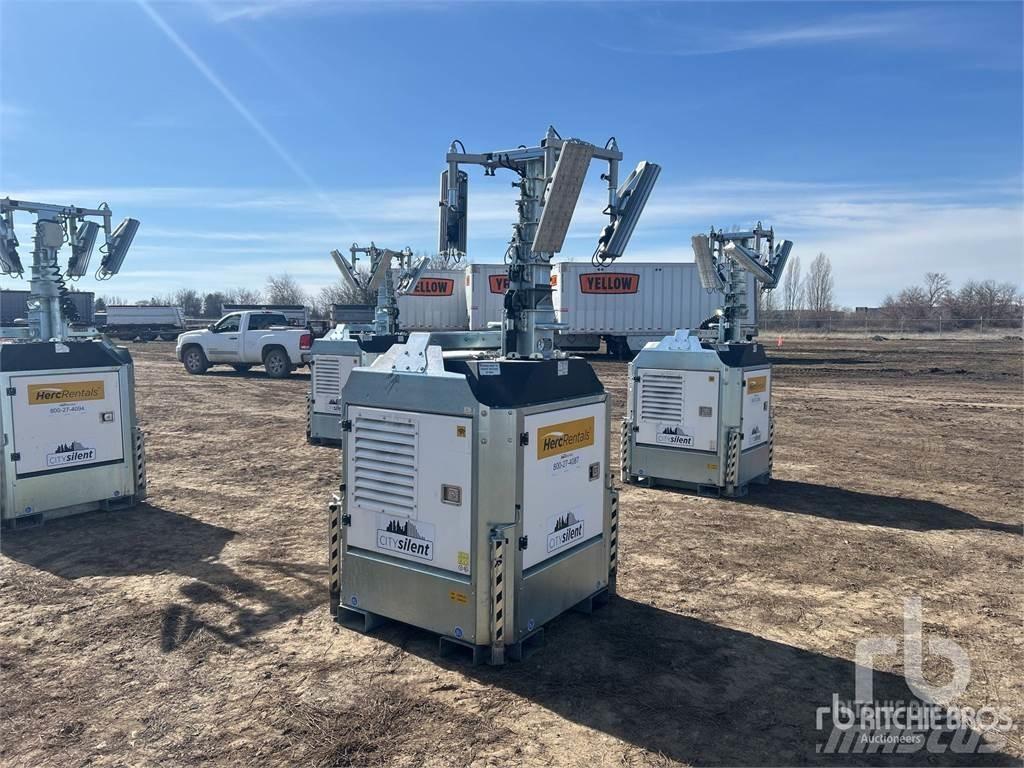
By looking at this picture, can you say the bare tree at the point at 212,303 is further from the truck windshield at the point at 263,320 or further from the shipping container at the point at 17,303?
the truck windshield at the point at 263,320

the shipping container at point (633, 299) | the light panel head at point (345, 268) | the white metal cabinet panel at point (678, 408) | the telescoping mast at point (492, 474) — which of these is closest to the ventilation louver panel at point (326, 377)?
the light panel head at point (345, 268)

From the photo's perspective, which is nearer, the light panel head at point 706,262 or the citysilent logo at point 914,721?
the citysilent logo at point 914,721

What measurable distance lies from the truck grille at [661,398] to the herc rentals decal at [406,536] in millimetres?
5665

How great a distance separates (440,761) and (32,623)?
3.72 meters

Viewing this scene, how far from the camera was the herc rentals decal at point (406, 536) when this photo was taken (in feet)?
17.3

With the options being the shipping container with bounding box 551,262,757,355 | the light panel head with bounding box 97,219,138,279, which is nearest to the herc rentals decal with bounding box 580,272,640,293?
the shipping container with bounding box 551,262,757,355

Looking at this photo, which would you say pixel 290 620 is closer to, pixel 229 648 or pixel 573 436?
pixel 229 648

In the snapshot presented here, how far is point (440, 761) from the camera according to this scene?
4.01 m

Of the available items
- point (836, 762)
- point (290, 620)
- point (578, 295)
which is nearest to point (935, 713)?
point (836, 762)

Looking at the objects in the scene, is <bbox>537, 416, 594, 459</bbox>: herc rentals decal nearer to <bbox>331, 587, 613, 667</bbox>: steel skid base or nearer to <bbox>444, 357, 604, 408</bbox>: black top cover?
<bbox>444, 357, 604, 408</bbox>: black top cover

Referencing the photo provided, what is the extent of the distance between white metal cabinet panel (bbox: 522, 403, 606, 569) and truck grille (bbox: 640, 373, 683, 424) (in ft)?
14.3

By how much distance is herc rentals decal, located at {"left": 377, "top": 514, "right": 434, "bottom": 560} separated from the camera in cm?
527

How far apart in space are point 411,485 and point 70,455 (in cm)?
524

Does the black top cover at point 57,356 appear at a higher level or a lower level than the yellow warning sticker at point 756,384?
higher
